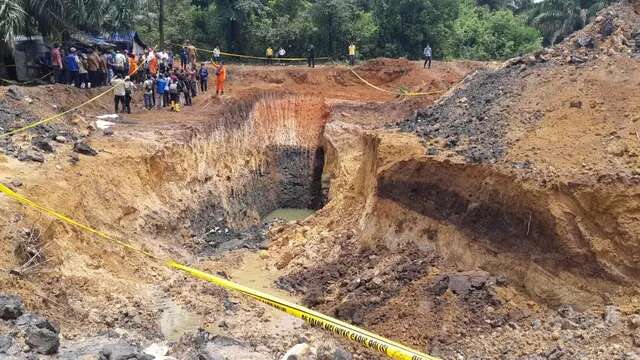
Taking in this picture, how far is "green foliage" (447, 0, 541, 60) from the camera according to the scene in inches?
1409

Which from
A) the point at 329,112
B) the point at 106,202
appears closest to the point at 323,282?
the point at 106,202

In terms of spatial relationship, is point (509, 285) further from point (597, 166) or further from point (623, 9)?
point (623, 9)

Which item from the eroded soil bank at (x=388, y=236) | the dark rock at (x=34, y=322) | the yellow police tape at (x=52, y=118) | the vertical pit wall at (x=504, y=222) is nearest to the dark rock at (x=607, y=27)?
the eroded soil bank at (x=388, y=236)

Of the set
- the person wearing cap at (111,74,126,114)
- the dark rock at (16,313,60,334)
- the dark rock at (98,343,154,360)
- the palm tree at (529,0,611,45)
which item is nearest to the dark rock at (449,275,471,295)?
the dark rock at (98,343,154,360)

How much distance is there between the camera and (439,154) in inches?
563

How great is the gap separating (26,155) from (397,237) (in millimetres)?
8853

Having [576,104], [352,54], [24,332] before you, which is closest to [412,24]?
[352,54]

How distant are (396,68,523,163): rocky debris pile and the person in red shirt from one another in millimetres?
11524

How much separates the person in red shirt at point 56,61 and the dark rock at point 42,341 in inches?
558

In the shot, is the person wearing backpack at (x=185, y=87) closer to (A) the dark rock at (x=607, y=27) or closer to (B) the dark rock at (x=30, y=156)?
(B) the dark rock at (x=30, y=156)

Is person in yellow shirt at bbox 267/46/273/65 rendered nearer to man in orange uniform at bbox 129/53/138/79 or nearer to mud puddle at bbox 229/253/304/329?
man in orange uniform at bbox 129/53/138/79

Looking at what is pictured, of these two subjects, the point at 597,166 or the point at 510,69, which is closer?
the point at 597,166

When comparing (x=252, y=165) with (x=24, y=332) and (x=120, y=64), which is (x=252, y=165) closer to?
(x=120, y=64)

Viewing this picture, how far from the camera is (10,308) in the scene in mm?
8562
